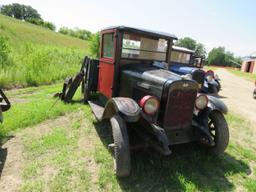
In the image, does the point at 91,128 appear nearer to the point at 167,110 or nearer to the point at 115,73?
the point at 115,73

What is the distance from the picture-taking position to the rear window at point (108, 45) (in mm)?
4234

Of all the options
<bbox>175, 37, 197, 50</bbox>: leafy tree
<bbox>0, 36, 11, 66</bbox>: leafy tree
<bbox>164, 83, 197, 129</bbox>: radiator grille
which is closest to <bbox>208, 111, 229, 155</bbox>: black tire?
<bbox>164, 83, 197, 129</bbox>: radiator grille

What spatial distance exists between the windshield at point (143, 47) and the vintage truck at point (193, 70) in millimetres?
3962

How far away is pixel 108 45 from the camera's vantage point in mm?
4477

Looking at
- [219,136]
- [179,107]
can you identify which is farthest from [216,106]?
[179,107]

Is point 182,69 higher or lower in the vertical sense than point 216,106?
higher

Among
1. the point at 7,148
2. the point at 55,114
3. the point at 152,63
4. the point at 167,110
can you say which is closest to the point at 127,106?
the point at 167,110

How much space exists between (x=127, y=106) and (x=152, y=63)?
178 centimetres

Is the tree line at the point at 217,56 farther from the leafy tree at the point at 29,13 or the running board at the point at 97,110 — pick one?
the running board at the point at 97,110

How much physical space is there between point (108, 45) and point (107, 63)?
1.33 feet

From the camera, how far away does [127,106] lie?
2832mm

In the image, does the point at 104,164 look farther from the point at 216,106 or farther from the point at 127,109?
the point at 216,106

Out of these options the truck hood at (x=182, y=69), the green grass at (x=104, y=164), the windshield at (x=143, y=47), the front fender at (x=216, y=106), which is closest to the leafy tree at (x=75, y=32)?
the truck hood at (x=182, y=69)

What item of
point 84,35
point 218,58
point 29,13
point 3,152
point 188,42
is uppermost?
point 29,13
